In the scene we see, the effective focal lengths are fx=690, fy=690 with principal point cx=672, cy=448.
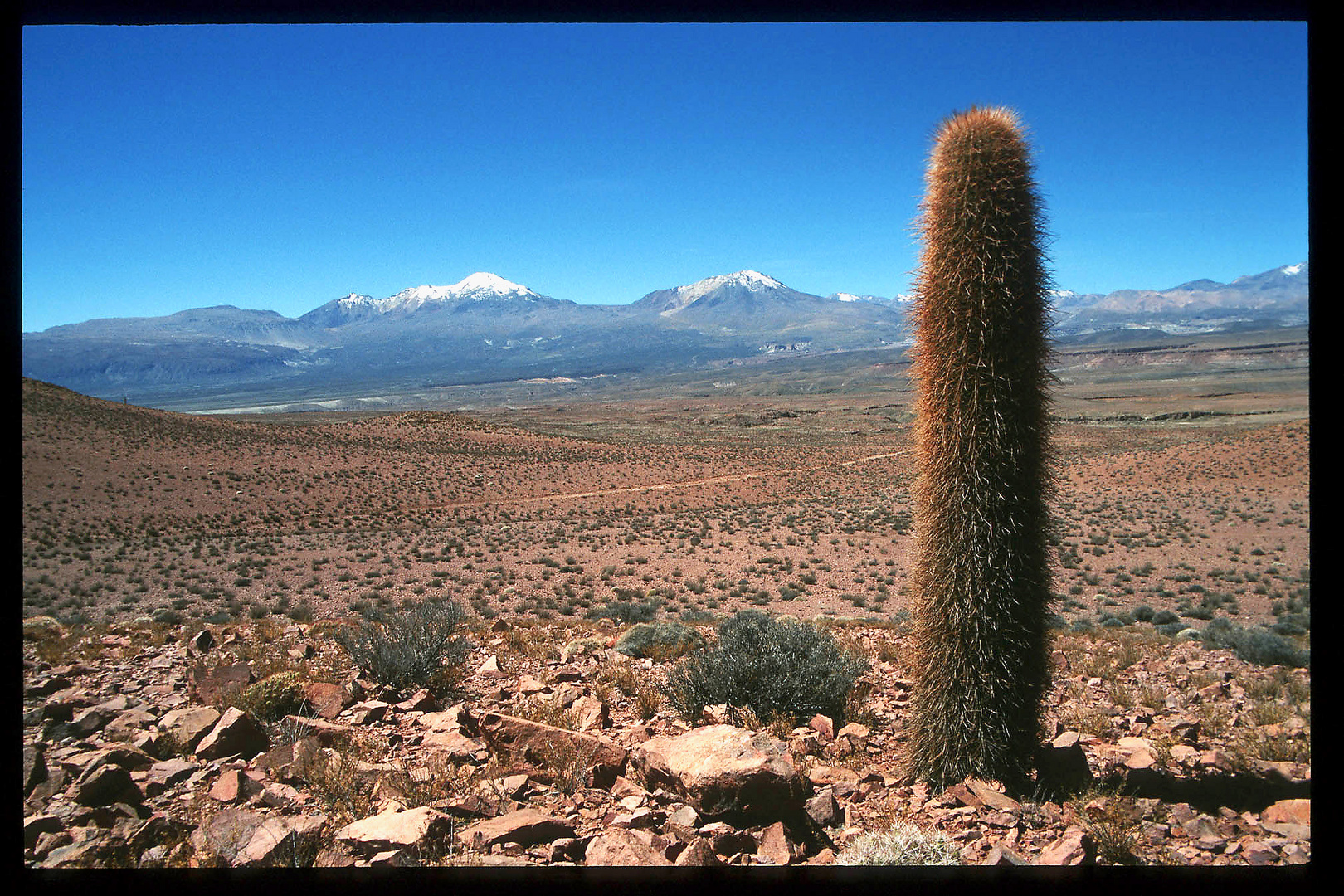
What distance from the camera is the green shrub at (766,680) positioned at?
498 centimetres

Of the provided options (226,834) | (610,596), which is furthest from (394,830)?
(610,596)

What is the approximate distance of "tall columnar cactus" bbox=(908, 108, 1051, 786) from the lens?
347 centimetres

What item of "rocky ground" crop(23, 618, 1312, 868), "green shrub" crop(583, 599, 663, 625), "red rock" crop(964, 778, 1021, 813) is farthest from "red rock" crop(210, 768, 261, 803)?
"green shrub" crop(583, 599, 663, 625)

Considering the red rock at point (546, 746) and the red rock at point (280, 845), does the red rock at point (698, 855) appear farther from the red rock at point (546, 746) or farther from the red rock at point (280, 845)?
the red rock at point (280, 845)

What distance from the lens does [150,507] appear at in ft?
75.5

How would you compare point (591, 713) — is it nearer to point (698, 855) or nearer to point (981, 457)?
point (698, 855)

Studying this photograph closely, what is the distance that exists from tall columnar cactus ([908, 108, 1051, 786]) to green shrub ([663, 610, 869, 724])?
1173mm

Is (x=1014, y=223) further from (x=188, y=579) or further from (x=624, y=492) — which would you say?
(x=624, y=492)

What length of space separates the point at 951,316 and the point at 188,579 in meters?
16.7

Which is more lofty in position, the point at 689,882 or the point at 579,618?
the point at 689,882

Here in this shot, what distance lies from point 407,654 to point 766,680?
2.80 meters

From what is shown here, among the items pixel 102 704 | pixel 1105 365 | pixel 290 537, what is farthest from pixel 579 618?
pixel 1105 365

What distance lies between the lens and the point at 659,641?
7.63m
